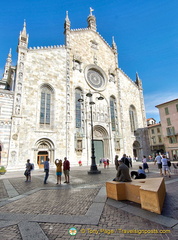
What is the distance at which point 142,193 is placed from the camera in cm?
419

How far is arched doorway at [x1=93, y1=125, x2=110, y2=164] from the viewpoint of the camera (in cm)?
2511

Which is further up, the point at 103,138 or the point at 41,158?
the point at 103,138

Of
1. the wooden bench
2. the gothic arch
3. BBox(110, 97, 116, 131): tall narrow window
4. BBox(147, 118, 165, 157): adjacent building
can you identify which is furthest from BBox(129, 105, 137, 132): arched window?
the wooden bench

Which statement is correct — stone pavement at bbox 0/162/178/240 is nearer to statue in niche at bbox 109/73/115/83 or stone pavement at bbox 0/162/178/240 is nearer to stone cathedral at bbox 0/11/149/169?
stone cathedral at bbox 0/11/149/169

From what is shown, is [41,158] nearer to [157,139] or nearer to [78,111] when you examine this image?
[78,111]

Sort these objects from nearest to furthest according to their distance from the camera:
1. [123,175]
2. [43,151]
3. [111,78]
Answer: [123,175]
[43,151]
[111,78]

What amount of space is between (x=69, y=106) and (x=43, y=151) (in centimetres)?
Answer: 789

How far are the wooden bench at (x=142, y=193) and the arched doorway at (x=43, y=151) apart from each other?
1582 centimetres

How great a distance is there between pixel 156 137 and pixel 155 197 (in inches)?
1732

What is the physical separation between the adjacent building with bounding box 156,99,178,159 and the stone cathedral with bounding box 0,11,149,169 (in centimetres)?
463

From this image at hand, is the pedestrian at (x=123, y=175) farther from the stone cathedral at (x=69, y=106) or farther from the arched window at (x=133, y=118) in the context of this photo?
the arched window at (x=133, y=118)

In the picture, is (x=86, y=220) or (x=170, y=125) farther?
(x=170, y=125)

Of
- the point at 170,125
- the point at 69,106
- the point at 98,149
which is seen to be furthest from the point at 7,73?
the point at 170,125

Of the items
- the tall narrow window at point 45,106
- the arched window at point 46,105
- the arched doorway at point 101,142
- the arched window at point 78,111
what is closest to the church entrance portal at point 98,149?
the arched doorway at point 101,142
